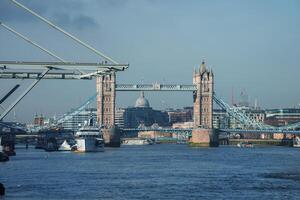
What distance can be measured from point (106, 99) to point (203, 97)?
22376mm

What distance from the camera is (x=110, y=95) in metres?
178

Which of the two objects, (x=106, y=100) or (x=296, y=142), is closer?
(x=106, y=100)

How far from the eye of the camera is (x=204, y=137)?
169 metres

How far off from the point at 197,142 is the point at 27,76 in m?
126

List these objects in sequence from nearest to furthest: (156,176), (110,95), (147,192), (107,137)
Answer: (147,192)
(156,176)
(107,137)
(110,95)

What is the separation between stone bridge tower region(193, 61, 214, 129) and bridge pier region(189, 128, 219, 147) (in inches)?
308

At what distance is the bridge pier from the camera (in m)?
168

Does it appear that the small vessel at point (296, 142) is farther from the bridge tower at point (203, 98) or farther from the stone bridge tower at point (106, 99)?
the stone bridge tower at point (106, 99)

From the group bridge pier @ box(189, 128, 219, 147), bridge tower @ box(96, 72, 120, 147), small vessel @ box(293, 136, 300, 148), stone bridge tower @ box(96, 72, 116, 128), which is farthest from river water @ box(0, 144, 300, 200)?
small vessel @ box(293, 136, 300, 148)

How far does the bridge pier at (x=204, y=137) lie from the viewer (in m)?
168

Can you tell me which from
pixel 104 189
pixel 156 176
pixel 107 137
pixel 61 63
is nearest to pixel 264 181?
pixel 156 176

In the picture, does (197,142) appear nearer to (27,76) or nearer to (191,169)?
(191,169)

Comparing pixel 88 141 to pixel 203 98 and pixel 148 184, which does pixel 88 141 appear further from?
pixel 148 184

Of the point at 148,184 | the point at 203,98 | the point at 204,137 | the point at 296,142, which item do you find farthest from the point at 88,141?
the point at 296,142
